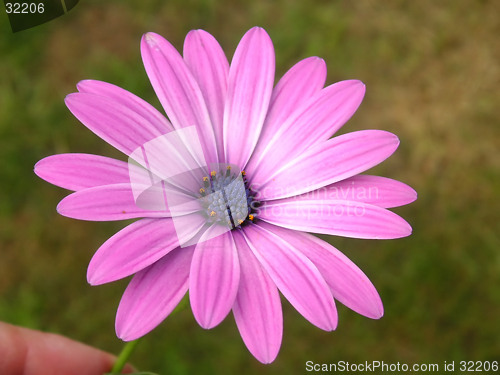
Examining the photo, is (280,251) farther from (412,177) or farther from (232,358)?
(412,177)

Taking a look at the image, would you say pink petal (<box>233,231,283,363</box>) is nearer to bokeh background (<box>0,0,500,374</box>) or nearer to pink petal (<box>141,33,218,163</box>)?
pink petal (<box>141,33,218,163</box>)

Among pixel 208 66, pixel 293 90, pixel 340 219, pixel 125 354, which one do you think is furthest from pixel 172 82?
pixel 125 354

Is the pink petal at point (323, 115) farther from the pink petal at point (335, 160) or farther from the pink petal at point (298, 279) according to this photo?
the pink petal at point (298, 279)

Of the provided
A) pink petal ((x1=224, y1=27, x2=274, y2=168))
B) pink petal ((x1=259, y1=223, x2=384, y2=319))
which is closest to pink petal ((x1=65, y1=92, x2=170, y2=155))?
pink petal ((x1=224, y1=27, x2=274, y2=168))

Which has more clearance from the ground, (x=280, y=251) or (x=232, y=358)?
(x=280, y=251)

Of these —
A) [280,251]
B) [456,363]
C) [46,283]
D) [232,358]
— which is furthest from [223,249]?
[456,363]

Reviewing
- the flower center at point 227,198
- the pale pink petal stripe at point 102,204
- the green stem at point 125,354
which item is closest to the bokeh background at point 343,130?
the green stem at point 125,354
